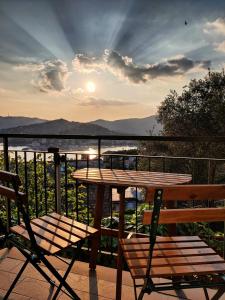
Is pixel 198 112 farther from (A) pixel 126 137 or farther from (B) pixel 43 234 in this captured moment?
(B) pixel 43 234

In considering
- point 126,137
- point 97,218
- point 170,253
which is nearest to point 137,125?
point 126,137

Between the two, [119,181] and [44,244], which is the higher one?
[119,181]

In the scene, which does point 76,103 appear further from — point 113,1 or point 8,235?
point 8,235

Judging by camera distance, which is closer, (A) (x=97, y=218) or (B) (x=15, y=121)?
(A) (x=97, y=218)

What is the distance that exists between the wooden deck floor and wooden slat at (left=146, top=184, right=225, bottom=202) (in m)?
1.14

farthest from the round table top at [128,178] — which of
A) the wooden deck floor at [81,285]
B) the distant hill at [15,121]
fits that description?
the distant hill at [15,121]

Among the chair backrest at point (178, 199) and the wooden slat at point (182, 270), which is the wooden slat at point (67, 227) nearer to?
the wooden slat at point (182, 270)

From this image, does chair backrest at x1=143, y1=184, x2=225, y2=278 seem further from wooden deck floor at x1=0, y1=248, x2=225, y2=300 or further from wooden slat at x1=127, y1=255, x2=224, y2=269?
wooden deck floor at x1=0, y1=248, x2=225, y2=300

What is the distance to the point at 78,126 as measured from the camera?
1028 cm

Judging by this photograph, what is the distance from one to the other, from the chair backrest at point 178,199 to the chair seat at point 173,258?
137 mm

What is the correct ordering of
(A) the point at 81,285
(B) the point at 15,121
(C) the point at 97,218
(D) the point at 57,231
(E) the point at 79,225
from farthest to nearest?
(B) the point at 15,121 < (C) the point at 97,218 < (A) the point at 81,285 < (E) the point at 79,225 < (D) the point at 57,231

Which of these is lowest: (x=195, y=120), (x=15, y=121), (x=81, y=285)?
(x=81, y=285)

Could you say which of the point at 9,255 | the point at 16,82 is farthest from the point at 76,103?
the point at 9,255

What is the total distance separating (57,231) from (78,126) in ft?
27.0
